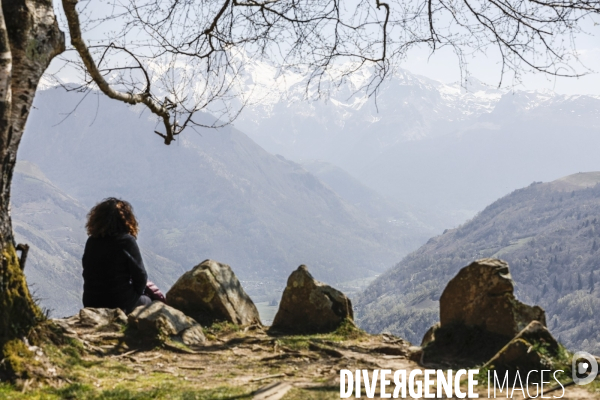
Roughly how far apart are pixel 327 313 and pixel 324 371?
4070mm

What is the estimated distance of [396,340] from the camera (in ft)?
38.7

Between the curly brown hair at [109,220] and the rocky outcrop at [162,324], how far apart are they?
147cm

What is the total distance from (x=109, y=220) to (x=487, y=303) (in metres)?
6.94

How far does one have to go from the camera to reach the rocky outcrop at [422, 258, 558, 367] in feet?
31.3

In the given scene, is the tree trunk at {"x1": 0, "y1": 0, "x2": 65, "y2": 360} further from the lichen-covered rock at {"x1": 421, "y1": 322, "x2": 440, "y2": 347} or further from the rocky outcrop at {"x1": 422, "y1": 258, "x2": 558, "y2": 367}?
the lichen-covered rock at {"x1": 421, "y1": 322, "x2": 440, "y2": 347}

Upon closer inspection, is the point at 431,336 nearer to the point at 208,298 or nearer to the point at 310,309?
the point at 310,309

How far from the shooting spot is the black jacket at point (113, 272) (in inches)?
400

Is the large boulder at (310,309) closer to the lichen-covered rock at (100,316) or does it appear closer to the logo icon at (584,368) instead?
the lichen-covered rock at (100,316)

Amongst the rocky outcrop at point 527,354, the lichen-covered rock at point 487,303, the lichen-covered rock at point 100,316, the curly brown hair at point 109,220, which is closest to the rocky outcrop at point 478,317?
the lichen-covered rock at point 487,303

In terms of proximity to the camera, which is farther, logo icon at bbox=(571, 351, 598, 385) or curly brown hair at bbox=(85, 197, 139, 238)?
curly brown hair at bbox=(85, 197, 139, 238)

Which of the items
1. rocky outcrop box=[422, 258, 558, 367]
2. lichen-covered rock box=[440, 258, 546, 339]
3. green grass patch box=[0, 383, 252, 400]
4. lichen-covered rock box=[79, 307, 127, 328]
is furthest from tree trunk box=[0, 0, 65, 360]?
lichen-covered rock box=[440, 258, 546, 339]

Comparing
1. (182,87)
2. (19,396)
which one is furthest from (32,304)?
(182,87)

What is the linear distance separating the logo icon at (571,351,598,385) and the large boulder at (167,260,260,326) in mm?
7256

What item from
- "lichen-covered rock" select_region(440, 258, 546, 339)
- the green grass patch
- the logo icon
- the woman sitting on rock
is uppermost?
the woman sitting on rock
